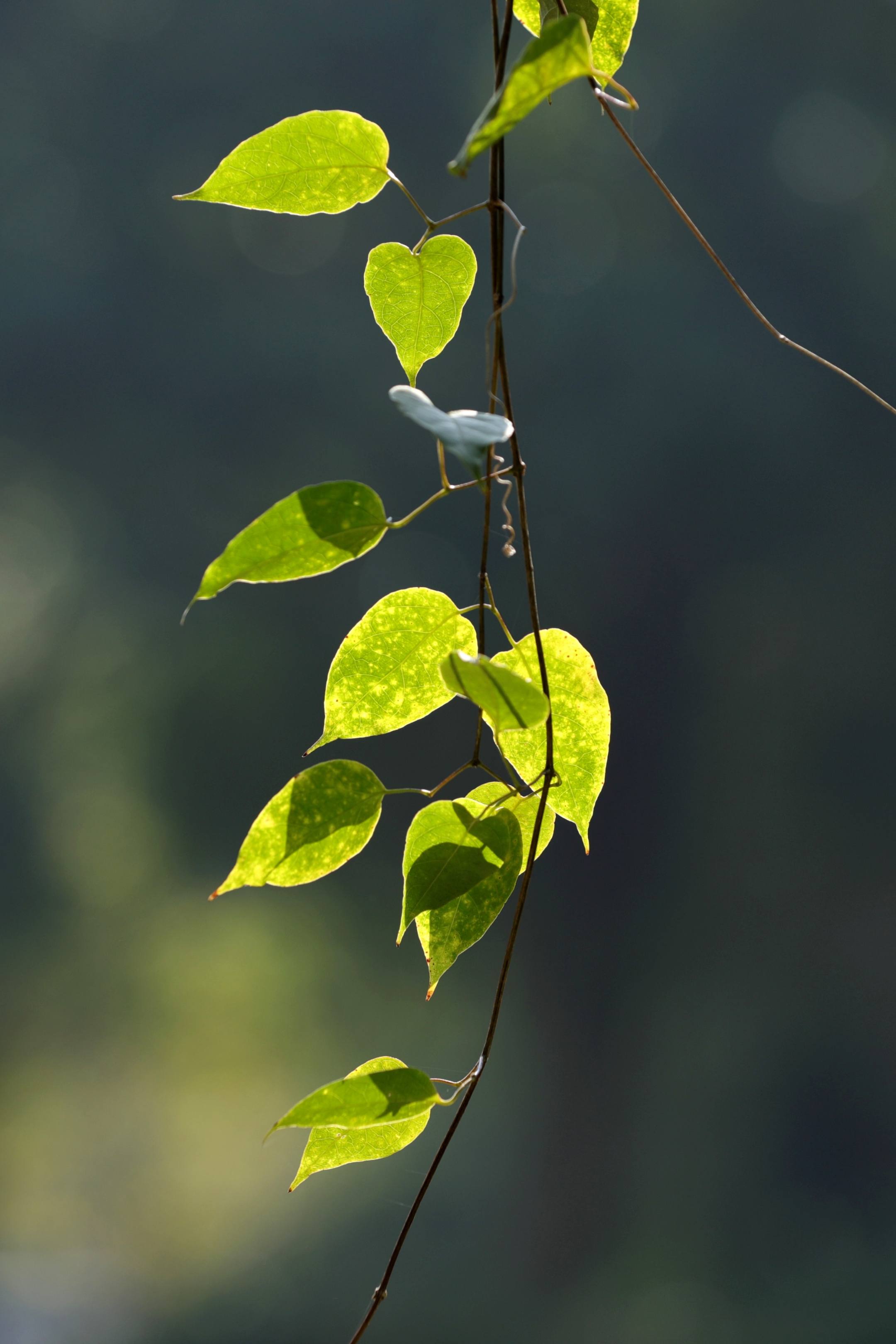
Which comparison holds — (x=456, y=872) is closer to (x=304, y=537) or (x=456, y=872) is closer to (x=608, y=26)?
(x=304, y=537)

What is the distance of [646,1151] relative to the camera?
2.82 metres

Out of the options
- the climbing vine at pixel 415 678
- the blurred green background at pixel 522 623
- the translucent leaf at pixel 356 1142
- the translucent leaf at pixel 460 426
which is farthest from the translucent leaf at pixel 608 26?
the blurred green background at pixel 522 623

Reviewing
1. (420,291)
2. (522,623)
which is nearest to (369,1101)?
(420,291)

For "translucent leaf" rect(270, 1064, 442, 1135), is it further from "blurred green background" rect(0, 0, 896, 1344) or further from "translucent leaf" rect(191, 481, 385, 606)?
"blurred green background" rect(0, 0, 896, 1344)

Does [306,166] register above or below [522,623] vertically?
above

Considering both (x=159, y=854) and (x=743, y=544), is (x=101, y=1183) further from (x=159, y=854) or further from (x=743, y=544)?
(x=743, y=544)

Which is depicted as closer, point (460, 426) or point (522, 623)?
point (460, 426)

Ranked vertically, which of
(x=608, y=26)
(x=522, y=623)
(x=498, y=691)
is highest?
(x=608, y=26)

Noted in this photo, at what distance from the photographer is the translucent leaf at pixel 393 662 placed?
20cm

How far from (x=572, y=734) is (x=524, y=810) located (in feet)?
0.07

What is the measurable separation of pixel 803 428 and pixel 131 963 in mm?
2514

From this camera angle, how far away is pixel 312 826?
0.62 ft

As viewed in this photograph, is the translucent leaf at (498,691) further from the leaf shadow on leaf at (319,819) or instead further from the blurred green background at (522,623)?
the blurred green background at (522,623)

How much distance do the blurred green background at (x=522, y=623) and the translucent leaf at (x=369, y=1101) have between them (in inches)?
99.9
